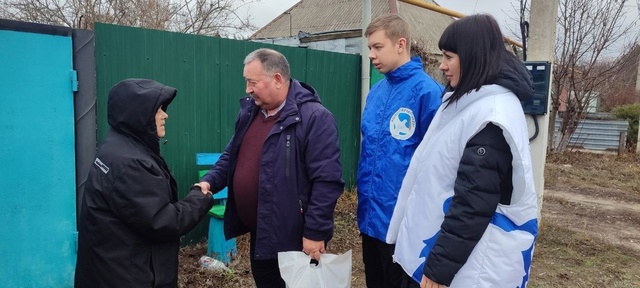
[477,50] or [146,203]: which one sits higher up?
[477,50]

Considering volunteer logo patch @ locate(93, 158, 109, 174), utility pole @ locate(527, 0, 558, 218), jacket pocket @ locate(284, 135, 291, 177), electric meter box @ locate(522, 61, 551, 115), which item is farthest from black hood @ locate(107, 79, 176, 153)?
utility pole @ locate(527, 0, 558, 218)

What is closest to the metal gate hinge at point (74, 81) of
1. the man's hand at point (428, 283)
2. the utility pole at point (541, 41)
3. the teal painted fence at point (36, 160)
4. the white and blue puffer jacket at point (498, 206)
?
the teal painted fence at point (36, 160)

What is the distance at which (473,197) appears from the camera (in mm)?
1538

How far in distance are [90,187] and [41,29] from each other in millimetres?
1697

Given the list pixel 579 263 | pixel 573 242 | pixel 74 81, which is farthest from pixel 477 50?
pixel 573 242

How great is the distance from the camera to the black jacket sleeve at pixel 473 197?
60.5 inches

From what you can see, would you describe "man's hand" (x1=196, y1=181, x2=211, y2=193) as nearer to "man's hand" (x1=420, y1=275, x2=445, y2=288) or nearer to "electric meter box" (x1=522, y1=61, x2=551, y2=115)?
"man's hand" (x1=420, y1=275, x2=445, y2=288)

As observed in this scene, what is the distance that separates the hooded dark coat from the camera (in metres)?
1.78

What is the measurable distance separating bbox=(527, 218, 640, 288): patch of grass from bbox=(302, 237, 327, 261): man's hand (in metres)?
2.34

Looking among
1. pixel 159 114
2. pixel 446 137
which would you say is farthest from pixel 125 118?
pixel 446 137

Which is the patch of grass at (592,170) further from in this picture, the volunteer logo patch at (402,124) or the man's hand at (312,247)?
the man's hand at (312,247)

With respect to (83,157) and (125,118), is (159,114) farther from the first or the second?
(83,157)

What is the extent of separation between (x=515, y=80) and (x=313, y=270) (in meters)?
1.28

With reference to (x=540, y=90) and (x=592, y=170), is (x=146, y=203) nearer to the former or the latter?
(x=540, y=90)
